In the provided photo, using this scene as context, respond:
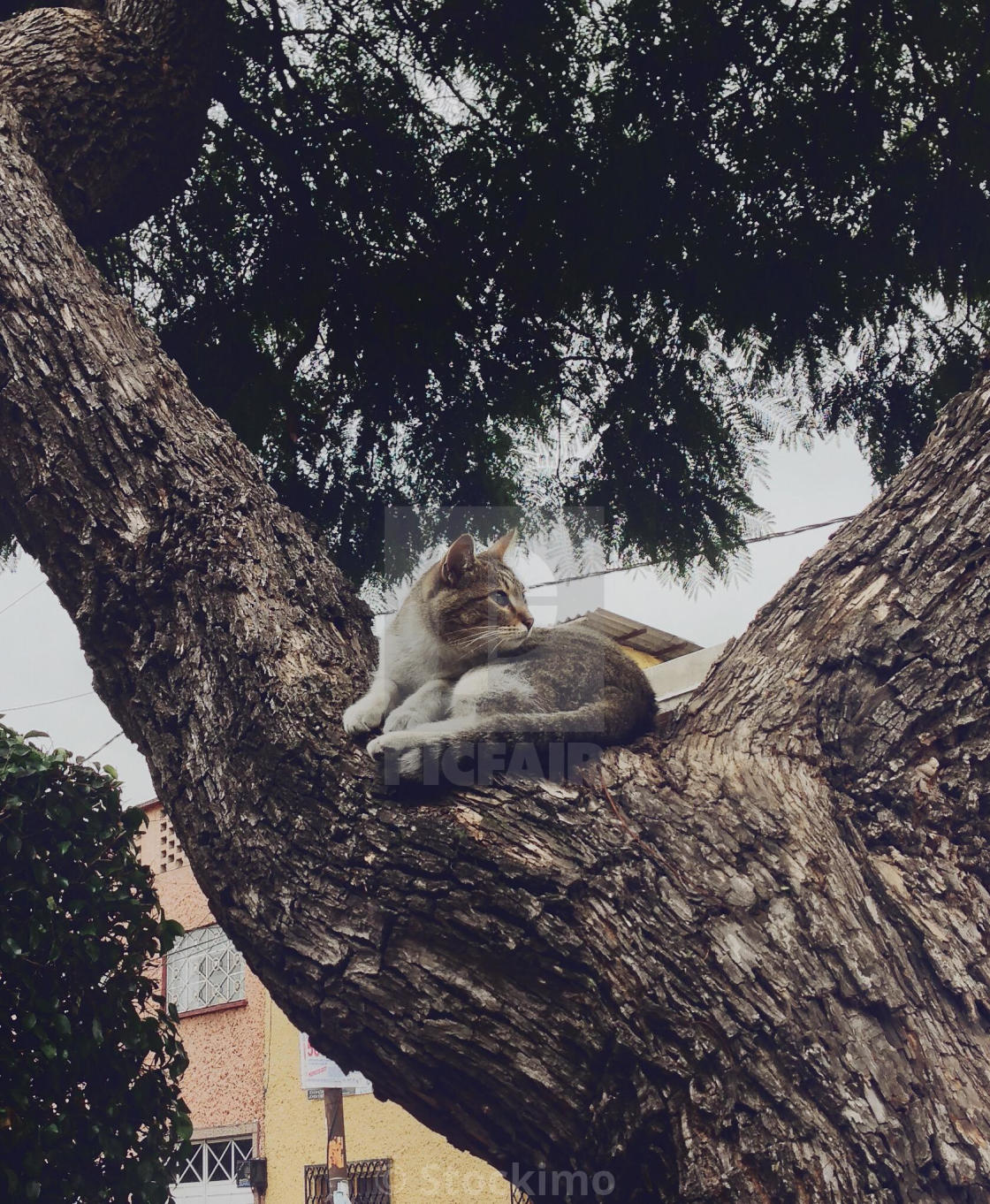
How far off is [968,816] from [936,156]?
1.74 m

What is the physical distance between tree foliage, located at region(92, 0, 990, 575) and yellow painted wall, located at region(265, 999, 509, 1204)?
4551 millimetres

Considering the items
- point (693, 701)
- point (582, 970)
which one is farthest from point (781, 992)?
point (693, 701)

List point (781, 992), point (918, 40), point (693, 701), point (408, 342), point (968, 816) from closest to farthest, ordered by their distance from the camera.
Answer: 1. point (781, 992)
2. point (968, 816)
3. point (693, 701)
4. point (918, 40)
5. point (408, 342)

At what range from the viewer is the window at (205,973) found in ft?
25.3

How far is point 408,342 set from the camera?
8.16 ft

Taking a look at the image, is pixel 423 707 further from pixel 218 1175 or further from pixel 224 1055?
pixel 218 1175

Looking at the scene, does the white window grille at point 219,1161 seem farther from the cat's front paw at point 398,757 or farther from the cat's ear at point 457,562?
the cat's front paw at point 398,757

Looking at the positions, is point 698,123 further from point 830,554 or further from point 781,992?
point 781,992

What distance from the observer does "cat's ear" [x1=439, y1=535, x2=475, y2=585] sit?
203 cm

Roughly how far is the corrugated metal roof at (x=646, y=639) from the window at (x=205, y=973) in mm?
5002

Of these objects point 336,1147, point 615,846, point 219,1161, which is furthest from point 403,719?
point 219,1161

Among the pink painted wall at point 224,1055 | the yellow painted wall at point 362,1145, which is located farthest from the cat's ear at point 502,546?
the pink painted wall at point 224,1055

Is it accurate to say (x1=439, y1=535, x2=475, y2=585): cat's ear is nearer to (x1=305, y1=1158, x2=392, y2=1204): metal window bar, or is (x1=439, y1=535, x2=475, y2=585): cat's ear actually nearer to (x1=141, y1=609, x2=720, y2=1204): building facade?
(x1=141, y1=609, x2=720, y2=1204): building facade

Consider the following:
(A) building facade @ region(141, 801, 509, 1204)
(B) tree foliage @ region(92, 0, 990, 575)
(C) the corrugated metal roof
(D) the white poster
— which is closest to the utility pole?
(A) building facade @ region(141, 801, 509, 1204)
